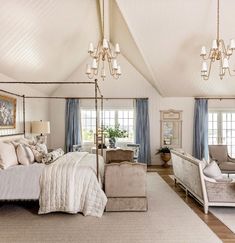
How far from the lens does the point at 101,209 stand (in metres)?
4.20

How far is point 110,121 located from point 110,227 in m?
5.92

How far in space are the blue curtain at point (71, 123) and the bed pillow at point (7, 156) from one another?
4278mm

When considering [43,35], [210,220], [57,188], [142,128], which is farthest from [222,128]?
[57,188]

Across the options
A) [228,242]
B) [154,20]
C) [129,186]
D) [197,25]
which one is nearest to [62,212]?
[129,186]

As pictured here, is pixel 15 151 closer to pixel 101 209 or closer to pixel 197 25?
pixel 101 209

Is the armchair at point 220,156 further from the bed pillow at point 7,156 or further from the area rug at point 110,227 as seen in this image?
the bed pillow at point 7,156

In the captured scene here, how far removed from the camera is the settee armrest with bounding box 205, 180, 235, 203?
431 cm

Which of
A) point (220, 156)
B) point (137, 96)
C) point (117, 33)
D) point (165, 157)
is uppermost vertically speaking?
point (117, 33)

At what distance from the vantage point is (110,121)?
9.45m

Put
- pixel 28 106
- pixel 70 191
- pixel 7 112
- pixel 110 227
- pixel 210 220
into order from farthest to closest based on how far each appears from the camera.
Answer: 1. pixel 28 106
2. pixel 7 112
3. pixel 70 191
4. pixel 210 220
5. pixel 110 227

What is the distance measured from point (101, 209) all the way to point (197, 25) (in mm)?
3791

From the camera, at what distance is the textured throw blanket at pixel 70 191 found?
4.11 metres

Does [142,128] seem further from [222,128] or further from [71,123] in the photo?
[222,128]

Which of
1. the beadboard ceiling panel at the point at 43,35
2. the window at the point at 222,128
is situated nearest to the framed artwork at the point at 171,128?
the window at the point at 222,128
